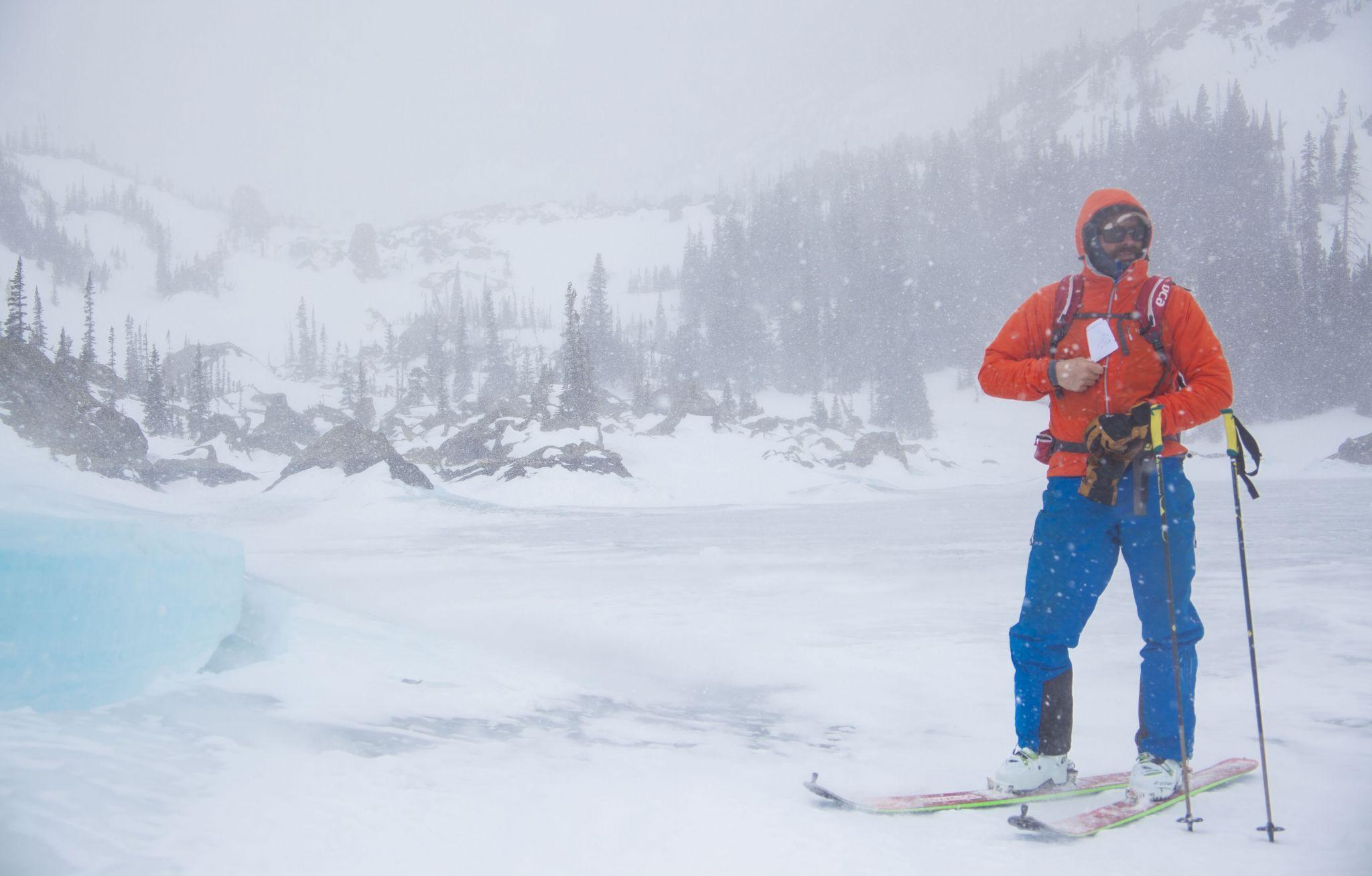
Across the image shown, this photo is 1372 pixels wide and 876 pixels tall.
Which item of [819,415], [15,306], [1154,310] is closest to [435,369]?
[15,306]

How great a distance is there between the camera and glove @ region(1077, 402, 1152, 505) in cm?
243

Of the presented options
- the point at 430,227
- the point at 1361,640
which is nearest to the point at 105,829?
the point at 1361,640

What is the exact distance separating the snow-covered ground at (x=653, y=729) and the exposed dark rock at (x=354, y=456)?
14621 millimetres

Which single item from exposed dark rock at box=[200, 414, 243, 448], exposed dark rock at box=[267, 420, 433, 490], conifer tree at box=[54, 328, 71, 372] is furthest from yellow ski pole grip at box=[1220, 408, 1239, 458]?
exposed dark rock at box=[200, 414, 243, 448]

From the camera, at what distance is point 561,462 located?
25.1 metres

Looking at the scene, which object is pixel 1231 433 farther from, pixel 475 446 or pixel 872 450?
pixel 872 450

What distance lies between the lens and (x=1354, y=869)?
6.31 ft

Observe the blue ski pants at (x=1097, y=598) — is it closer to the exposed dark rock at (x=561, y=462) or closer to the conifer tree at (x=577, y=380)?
the exposed dark rock at (x=561, y=462)

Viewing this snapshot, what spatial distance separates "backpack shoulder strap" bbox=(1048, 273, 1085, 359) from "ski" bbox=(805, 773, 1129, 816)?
157 centimetres

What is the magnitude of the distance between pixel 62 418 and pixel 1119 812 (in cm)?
2403

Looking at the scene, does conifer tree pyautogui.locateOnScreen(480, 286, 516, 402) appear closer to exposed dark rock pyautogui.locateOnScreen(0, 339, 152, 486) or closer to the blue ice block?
exposed dark rock pyautogui.locateOnScreen(0, 339, 152, 486)

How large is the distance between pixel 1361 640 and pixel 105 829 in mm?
6440

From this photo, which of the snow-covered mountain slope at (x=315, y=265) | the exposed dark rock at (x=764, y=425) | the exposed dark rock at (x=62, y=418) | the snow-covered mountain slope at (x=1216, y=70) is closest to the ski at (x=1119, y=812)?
the exposed dark rock at (x=62, y=418)

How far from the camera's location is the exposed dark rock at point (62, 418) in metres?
16.0
